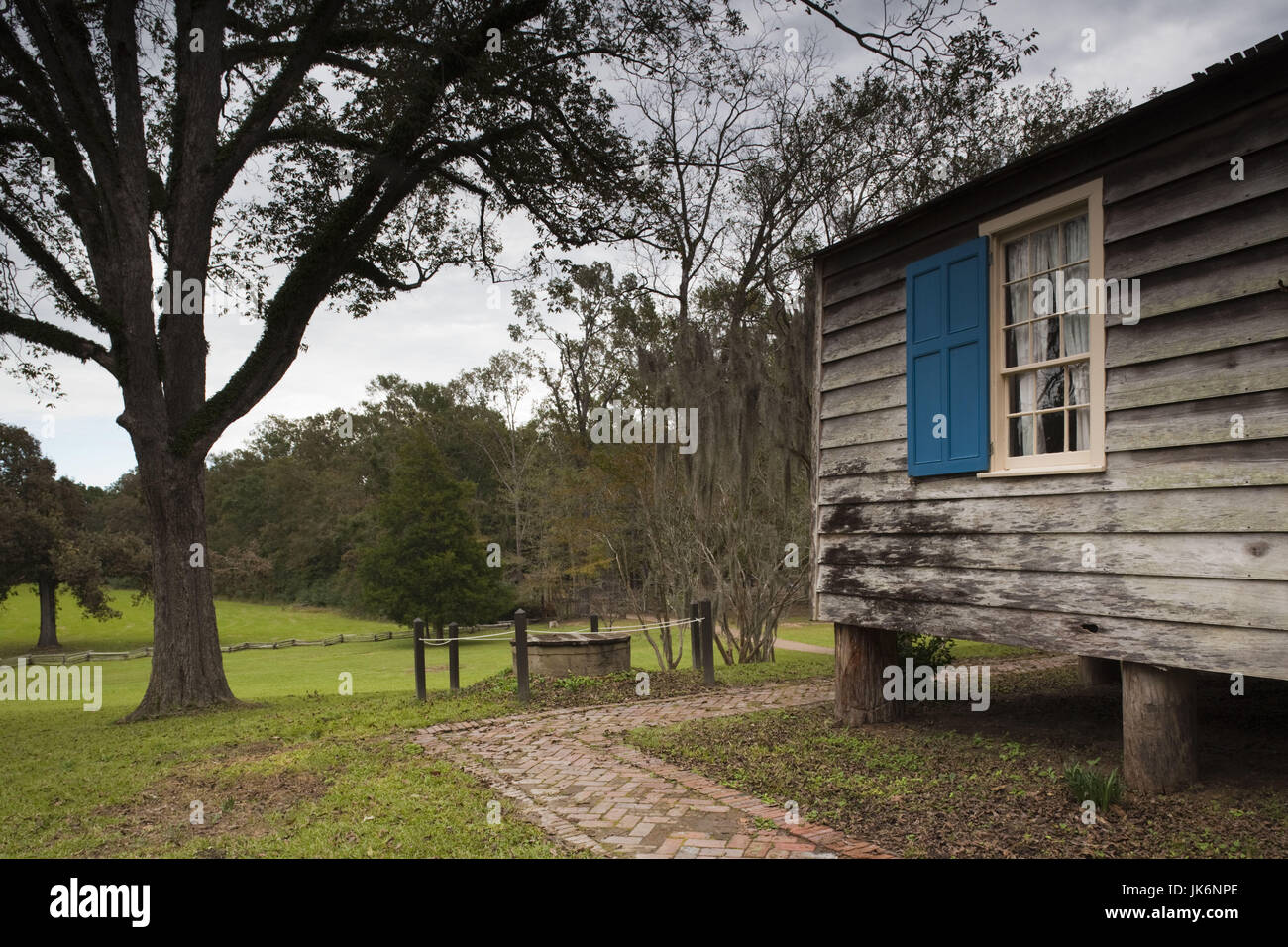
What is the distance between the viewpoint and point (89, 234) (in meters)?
11.2

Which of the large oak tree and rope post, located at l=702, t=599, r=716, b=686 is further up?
the large oak tree

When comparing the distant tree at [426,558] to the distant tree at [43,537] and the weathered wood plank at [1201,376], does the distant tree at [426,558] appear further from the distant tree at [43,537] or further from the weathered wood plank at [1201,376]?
the weathered wood plank at [1201,376]

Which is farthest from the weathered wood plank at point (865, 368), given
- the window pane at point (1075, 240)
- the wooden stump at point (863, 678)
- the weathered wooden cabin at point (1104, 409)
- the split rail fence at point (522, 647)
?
the split rail fence at point (522, 647)

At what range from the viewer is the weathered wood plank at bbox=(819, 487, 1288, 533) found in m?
4.32

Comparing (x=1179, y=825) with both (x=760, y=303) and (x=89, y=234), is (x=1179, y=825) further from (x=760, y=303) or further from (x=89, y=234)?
(x=760, y=303)

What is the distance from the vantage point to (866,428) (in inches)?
277

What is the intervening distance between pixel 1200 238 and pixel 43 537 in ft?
96.6

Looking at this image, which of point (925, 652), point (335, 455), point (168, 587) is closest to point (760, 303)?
point (925, 652)

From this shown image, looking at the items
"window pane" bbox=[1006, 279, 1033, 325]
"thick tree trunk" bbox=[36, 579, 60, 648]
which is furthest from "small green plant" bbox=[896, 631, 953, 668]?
"thick tree trunk" bbox=[36, 579, 60, 648]

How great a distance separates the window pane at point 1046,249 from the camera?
18.4 feet

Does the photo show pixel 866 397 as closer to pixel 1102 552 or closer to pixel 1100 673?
pixel 1102 552

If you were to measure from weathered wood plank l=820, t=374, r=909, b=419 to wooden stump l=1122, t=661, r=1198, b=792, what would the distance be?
2.66 meters

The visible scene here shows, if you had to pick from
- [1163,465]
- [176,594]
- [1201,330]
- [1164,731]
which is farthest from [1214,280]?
[176,594]

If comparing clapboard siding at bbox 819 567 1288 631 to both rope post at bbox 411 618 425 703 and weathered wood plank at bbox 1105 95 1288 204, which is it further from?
rope post at bbox 411 618 425 703
